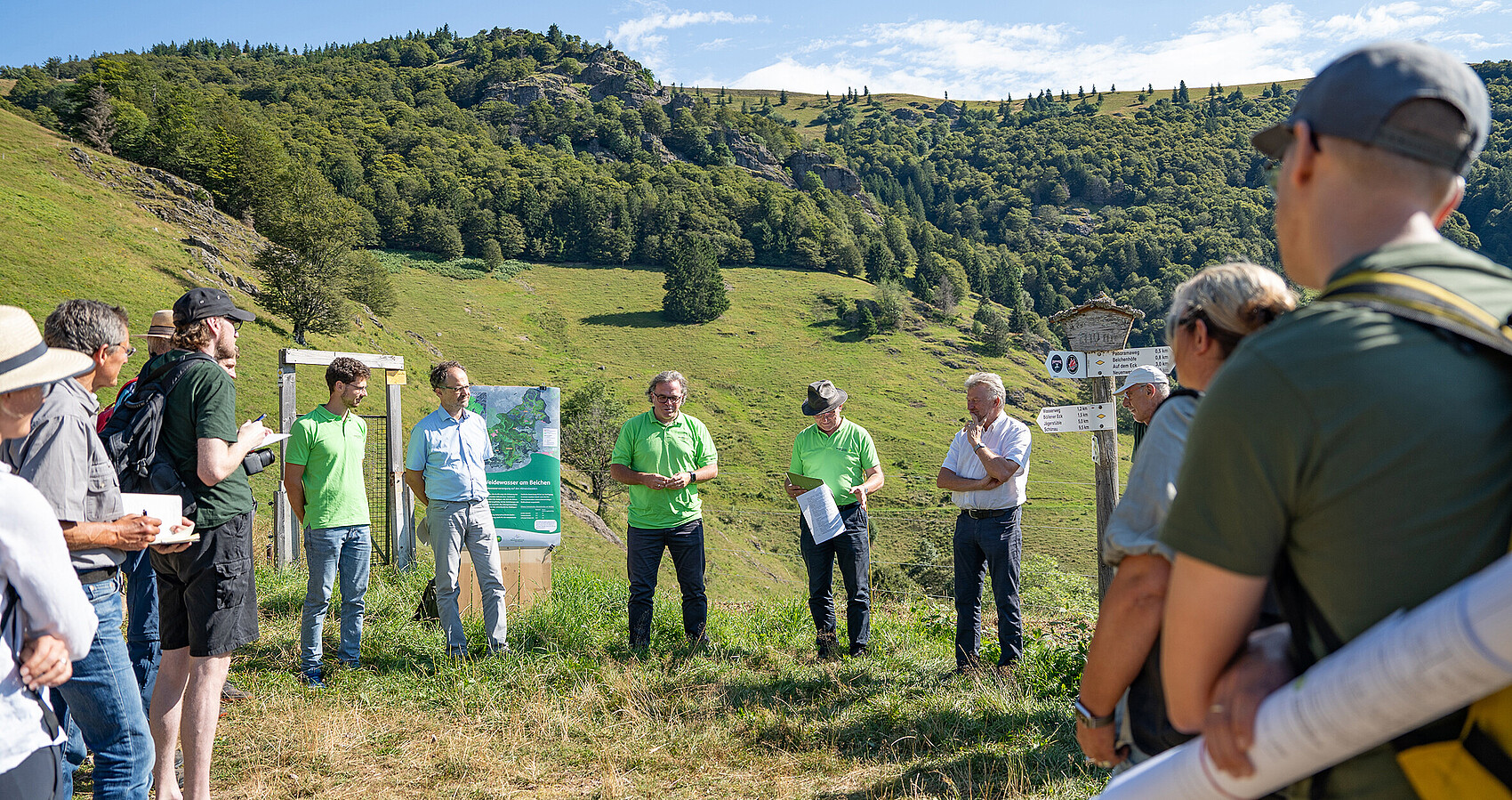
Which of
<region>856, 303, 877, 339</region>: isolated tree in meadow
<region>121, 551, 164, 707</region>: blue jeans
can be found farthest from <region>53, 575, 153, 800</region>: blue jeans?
<region>856, 303, 877, 339</region>: isolated tree in meadow

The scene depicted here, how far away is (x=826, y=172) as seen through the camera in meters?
132

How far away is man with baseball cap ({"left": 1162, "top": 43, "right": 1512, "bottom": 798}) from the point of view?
0.99 metres

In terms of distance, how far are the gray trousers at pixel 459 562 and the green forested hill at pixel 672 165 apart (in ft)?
151

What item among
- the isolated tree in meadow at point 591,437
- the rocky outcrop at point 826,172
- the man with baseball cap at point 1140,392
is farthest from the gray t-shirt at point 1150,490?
the rocky outcrop at point 826,172

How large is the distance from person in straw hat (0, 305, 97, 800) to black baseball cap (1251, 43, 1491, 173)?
2.46 metres

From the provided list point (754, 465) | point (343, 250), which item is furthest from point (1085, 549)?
point (343, 250)

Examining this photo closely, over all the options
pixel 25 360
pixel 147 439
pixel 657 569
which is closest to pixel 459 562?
pixel 657 569

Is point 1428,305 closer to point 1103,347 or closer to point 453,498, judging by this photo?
point 1103,347

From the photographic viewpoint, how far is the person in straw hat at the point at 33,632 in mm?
1786

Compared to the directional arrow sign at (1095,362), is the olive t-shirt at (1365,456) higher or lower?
higher

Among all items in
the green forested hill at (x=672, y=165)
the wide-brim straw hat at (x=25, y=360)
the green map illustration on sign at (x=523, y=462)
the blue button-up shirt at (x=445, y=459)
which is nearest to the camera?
the wide-brim straw hat at (x=25, y=360)

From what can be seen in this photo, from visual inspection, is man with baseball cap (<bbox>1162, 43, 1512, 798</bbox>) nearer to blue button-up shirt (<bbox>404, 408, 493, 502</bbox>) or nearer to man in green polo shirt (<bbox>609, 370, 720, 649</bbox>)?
man in green polo shirt (<bbox>609, 370, 720, 649</bbox>)

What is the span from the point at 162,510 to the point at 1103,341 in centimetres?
492

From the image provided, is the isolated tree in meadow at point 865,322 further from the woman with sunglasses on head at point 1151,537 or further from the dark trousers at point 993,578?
the woman with sunglasses on head at point 1151,537
